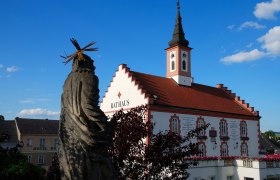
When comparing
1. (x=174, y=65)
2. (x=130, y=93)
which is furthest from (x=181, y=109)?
(x=174, y=65)

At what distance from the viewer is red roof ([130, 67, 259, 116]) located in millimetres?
32281

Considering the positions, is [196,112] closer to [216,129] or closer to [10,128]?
[216,129]

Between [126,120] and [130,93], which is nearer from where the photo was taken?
[126,120]

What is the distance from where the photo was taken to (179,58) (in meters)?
39.2

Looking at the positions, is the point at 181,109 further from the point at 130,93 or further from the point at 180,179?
the point at 180,179

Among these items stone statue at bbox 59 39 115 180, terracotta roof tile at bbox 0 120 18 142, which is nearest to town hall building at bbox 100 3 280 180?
stone statue at bbox 59 39 115 180

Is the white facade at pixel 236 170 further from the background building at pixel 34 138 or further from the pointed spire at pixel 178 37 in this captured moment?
the background building at pixel 34 138

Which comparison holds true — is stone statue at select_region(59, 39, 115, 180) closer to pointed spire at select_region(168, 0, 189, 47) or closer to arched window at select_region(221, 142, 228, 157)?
arched window at select_region(221, 142, 228, 157)

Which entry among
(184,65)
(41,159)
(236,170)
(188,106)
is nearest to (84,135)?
(236,170)

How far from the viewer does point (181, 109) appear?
106ft

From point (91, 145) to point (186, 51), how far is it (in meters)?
34.6

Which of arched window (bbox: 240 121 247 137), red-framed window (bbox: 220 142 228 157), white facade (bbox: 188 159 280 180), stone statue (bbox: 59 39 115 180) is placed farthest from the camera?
arched window (bbox: 240 121 247 137)

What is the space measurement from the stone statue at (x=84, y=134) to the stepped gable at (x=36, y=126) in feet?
159

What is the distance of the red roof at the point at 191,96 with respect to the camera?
32.3 m
